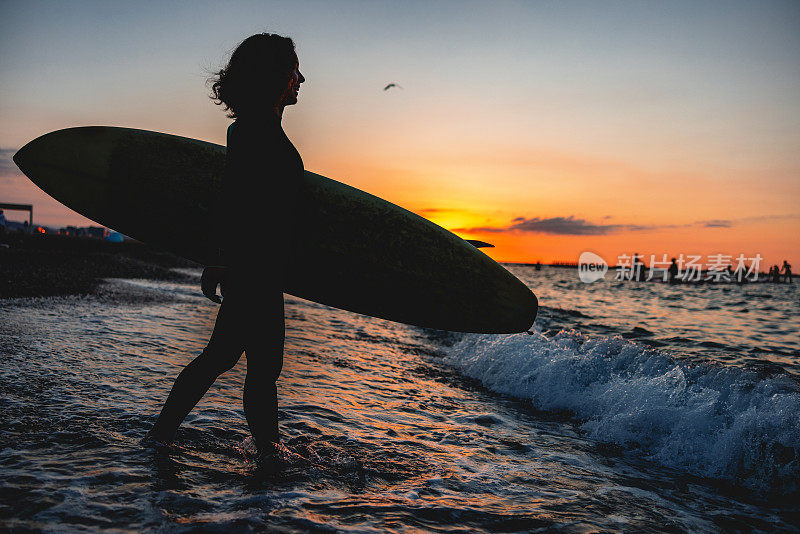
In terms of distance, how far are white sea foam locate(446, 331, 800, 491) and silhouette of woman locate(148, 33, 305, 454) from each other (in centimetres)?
298

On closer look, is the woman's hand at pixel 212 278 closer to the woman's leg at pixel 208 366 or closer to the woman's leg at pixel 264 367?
the woman's leg at pixel 208 366

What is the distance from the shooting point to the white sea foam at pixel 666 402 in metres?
3.59

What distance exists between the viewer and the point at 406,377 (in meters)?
5.70

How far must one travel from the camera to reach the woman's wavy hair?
2402mm

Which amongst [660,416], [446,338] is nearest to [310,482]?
[660,416]

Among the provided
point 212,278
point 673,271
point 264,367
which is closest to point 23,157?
point 212,278

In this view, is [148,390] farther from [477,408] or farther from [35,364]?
[477,408]

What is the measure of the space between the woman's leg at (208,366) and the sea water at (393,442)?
243mm

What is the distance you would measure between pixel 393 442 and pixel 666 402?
9.33ft

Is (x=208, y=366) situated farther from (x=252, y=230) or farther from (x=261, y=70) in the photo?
(x=261, y=70)

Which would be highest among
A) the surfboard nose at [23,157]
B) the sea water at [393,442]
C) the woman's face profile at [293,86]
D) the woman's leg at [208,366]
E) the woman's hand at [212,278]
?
the woman's face profile at [293,86]

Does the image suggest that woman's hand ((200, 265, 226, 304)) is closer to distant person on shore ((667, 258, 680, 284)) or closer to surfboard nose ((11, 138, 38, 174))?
surfboard nose ((11, 138, 38, 174))

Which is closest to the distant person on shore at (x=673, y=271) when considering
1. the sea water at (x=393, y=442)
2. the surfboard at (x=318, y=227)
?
the sea water at (x=393, y=442)

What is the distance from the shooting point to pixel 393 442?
3.25 metres
